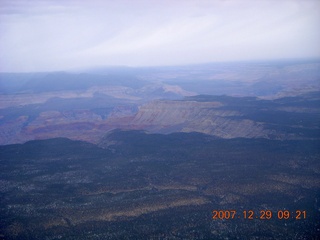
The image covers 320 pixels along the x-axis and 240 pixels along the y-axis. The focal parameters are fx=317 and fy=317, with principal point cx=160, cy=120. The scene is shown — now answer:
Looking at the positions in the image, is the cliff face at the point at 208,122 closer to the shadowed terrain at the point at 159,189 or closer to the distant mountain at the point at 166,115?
the distant mountain at the point at 166,115

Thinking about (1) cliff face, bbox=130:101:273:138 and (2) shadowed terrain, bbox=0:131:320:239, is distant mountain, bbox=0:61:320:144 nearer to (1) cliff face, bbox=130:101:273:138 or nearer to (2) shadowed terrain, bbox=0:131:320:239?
(1) cliff face, bbox=130:101:273:138

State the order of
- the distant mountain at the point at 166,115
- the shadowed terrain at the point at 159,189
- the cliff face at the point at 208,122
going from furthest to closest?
1. the distant mountain at the point at 166,115
2. the cliff face at the point at 208,122
3. the shadowed terrain at the point at 159,189

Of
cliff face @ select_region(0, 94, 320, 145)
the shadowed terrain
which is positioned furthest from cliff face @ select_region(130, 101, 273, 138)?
the shadowed terrain

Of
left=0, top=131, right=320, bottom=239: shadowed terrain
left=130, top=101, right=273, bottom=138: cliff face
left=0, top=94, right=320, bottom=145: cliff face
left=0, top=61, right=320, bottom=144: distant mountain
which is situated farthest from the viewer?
left=0, top=61, right=320, bottom=144: distant mountain

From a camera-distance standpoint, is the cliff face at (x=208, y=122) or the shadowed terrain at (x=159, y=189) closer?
the shadowed terrain at (x=159, y=189)

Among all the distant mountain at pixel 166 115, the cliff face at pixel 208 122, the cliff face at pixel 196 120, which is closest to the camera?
the cliff face at pixel 208 122

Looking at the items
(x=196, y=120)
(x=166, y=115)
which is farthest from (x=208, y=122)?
(x=166, y=115)

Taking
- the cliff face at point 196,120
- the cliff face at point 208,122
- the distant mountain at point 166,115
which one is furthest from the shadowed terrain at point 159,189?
the distant mountain at point 166,115

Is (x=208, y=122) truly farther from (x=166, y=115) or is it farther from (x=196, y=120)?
(x=166, y=115)
